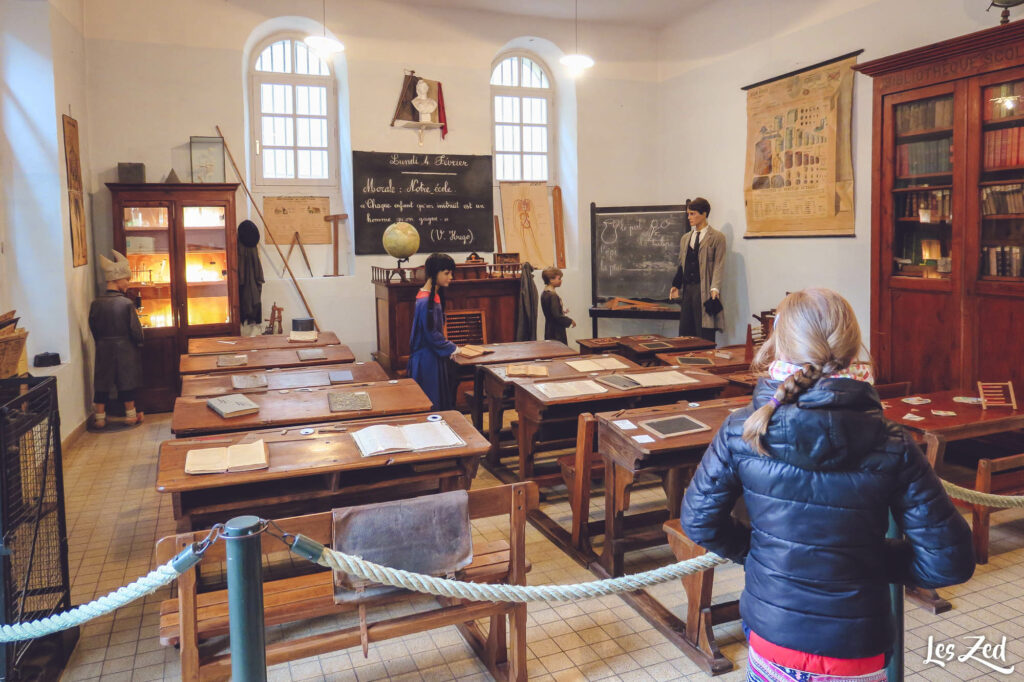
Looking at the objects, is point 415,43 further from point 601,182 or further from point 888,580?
point 888,580

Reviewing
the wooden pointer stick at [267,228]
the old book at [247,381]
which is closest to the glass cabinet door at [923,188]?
the old book at [247,381]

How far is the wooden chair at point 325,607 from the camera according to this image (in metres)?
2.20

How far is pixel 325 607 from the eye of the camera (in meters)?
2.49

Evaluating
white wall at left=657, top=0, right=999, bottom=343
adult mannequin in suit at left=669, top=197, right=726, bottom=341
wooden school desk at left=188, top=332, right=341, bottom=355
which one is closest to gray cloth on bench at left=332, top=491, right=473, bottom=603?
wooden school desk at left=188, top=332, right=341, bottom=355

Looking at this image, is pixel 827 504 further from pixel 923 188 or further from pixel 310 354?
pixel 923 188

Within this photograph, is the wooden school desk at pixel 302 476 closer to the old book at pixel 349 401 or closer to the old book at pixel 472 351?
the old book at pixel 349 401

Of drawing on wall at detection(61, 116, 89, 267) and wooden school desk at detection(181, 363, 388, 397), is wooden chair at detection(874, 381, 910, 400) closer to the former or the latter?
Result: wooden school desk at detection(181, 363, 388, 397)

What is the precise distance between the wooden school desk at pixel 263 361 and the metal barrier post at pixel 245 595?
3.51 metres

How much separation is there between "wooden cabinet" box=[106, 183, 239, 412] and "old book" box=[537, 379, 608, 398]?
423 centimetres

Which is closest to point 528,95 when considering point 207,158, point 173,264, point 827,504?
point 207,158

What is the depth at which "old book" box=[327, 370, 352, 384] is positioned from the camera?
456 cm

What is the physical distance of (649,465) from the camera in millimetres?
3354

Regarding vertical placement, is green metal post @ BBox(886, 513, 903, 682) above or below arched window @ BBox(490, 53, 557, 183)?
below

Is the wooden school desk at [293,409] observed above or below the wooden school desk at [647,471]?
above
